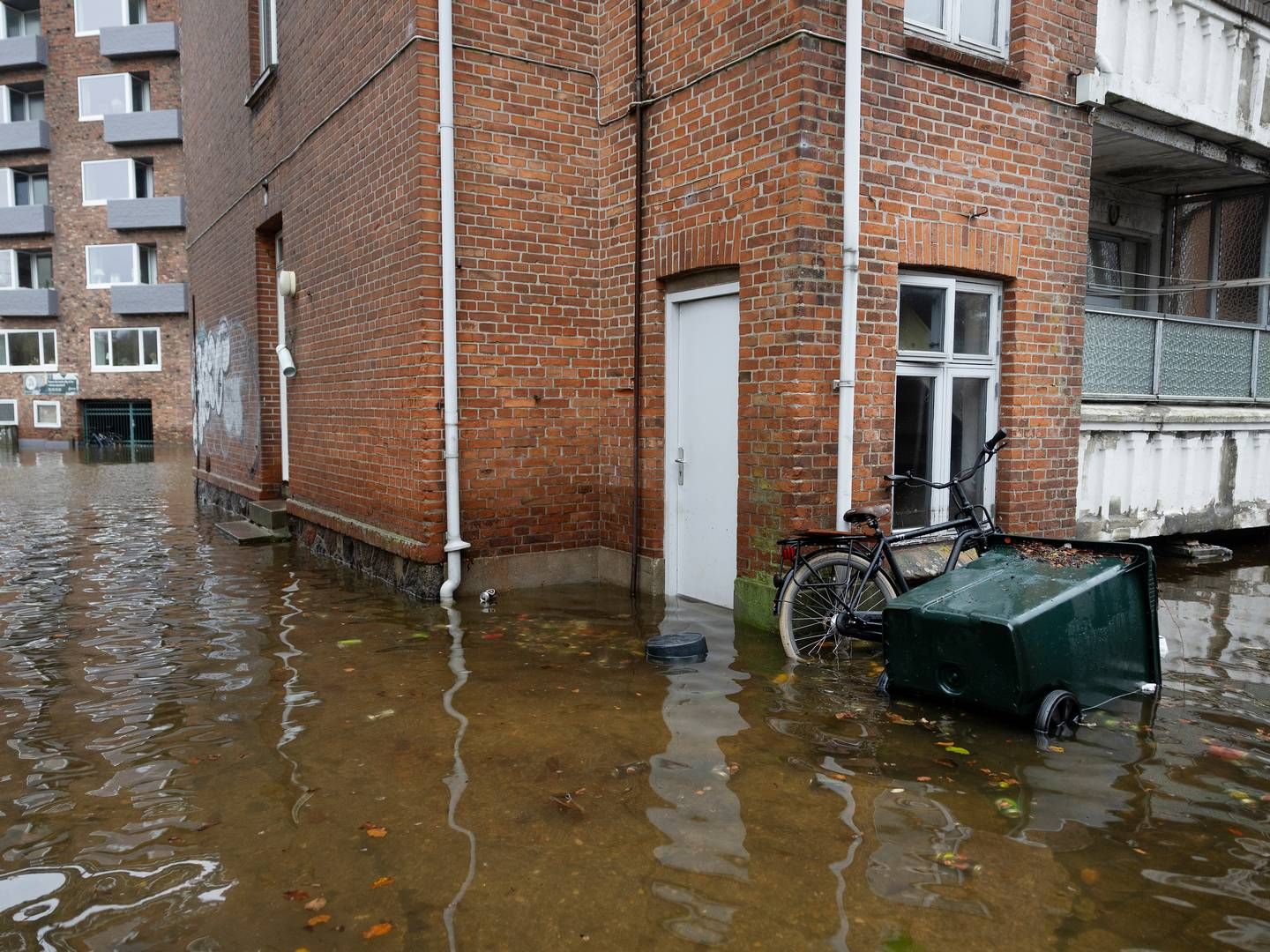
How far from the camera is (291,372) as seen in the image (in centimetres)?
1055

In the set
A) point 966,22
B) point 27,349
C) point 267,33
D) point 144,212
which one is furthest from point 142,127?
point 966,22

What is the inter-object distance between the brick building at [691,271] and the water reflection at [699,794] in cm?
131

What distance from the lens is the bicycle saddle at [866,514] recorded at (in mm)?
5539

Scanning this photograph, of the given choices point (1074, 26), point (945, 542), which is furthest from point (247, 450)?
point (1074, 26)

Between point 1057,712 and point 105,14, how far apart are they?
3967 centimetres

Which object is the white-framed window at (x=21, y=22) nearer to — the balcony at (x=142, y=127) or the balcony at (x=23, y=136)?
the balcony at (x=23, y=136)

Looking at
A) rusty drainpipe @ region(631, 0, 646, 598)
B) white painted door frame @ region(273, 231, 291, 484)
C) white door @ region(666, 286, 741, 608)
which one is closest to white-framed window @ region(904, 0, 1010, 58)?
rusty drainpipe @ region(631, 0, 646, 598)

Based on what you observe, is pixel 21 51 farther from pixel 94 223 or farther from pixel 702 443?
pixel 702 443

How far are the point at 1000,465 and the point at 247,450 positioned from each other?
9.59m

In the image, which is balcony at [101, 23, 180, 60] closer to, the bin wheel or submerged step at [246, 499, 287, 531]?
submerged step at [246, 499, 287, 531]

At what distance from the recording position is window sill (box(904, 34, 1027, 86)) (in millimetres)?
6309

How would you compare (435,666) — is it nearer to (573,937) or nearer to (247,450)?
(573,937)

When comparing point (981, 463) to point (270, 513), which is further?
point (270, 513)

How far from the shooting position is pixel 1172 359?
9.05 m
